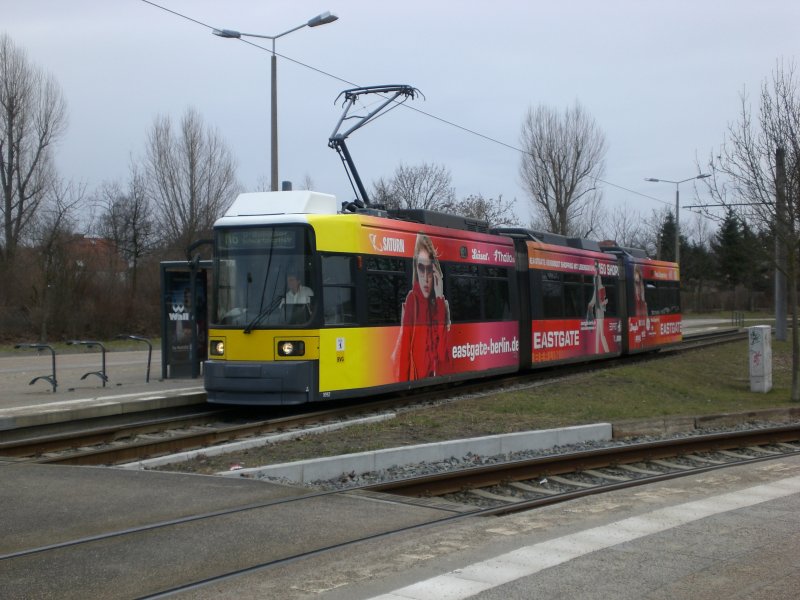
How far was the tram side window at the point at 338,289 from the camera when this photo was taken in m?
13.9

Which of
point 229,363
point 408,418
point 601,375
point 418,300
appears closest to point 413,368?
point 418,300

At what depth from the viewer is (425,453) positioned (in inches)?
418

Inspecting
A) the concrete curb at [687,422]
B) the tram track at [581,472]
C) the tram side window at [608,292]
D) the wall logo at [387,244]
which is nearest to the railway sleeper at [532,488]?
the tram track at [581,472]

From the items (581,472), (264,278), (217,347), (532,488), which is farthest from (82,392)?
(532,488)

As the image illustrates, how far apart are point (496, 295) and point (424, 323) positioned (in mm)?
3403

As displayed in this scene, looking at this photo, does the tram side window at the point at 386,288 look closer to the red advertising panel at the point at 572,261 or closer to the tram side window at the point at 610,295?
the red advertising panel at the point at 572,261

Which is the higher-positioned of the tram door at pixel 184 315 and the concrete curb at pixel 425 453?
the tram door at pixel 184 315

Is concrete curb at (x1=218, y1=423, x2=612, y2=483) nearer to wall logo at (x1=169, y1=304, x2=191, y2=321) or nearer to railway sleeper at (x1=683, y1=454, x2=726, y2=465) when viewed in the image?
railway sleeper at (x1=683, y1=454, x2=726, y2=465)

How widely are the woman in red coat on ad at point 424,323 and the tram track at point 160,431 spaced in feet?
2.46

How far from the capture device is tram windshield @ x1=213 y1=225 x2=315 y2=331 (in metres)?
13.7

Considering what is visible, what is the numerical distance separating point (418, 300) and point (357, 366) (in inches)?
92.9

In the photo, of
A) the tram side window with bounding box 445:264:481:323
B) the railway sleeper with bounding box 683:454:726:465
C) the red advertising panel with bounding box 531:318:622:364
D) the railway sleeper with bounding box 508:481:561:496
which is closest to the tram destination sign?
the tram side window with bounding box 445:264:481:323

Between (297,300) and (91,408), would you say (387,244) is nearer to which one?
(297,300)

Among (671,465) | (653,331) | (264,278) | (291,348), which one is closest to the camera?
(671,465)
